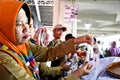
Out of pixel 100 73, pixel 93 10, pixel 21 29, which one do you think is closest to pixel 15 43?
pixel 21 29

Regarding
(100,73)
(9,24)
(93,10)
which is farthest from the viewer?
(93,10)

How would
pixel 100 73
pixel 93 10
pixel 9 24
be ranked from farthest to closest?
pixel 93 10
pixel 100 73
pixel 9 24

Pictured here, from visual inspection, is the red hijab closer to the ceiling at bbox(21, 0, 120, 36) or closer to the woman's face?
the woman's face

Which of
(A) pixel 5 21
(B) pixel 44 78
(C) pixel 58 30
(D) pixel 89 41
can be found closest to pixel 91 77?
(D) pixel 89 41

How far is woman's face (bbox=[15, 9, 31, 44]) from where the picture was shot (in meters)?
1.30

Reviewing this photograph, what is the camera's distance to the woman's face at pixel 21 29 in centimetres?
130

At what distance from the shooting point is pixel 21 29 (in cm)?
131

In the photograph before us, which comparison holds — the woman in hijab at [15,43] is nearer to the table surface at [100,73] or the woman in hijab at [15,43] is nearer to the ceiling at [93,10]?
the table surface at [100,73]

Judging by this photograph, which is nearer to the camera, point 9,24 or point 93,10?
→ point 9,24

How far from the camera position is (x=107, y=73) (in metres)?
1.50

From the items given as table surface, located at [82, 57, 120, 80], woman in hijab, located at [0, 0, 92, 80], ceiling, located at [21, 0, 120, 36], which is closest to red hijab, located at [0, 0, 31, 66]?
woman in hijab, located at [0, 0, 92, 80]

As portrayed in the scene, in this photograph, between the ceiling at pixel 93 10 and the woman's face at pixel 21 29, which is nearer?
the woman's face at pixel 21 29

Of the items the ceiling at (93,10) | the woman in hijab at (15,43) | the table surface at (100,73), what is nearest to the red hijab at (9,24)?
the woman in hijab at (15,43)

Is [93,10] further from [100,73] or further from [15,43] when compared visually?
[15,43]
